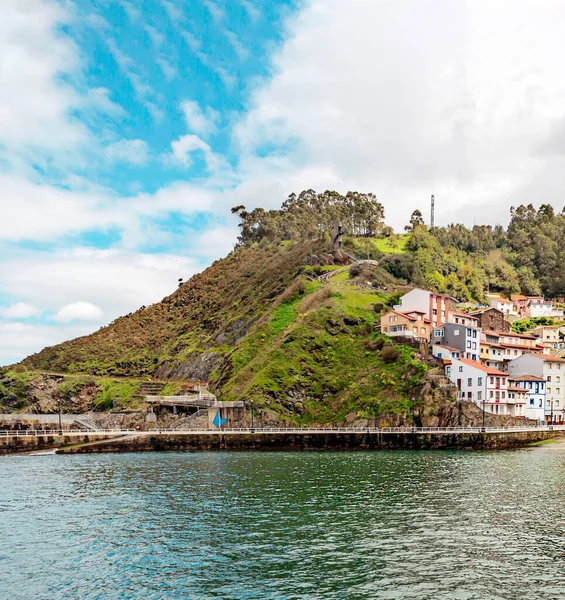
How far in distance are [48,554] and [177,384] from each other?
348 feet

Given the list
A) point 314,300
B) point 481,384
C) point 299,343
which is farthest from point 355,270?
point 481,384

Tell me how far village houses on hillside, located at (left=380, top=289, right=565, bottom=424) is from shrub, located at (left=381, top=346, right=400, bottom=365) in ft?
21.3

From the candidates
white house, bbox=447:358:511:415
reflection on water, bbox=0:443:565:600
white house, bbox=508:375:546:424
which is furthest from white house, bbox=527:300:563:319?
reflection on water, bbox=0:443:565:600

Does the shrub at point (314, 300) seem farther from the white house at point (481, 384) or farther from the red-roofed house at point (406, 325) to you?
the white house at point (481, 384)

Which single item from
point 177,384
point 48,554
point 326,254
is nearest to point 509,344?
point 326,254

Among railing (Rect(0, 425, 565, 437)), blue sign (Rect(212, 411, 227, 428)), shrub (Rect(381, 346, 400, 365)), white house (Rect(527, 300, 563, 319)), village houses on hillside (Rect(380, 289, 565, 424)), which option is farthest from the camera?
white house (Rect(527, 300, 563, 319))

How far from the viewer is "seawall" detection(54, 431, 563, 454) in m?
98.6

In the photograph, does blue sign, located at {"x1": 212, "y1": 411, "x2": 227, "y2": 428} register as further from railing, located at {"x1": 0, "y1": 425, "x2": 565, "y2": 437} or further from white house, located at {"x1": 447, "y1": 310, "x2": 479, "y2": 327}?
white house, located at {"x1": 447, "y1": 310, "x2": 479, "y2": 327}

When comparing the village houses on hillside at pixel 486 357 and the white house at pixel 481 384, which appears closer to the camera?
the white house at pixel 481 384

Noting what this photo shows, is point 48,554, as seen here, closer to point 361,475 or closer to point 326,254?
point 361,475

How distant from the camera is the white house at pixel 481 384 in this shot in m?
110

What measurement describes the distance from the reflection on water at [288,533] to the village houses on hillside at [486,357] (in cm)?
3650

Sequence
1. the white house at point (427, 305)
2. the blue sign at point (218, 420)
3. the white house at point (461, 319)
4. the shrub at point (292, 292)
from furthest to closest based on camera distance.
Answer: the shrub at point (292, 292), the white house at point (461, 319), the white house at point (427, 305), the blue sign at point (218, 420)

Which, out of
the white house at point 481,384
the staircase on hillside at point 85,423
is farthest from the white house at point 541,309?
the staircase on hillside at point 85,423
